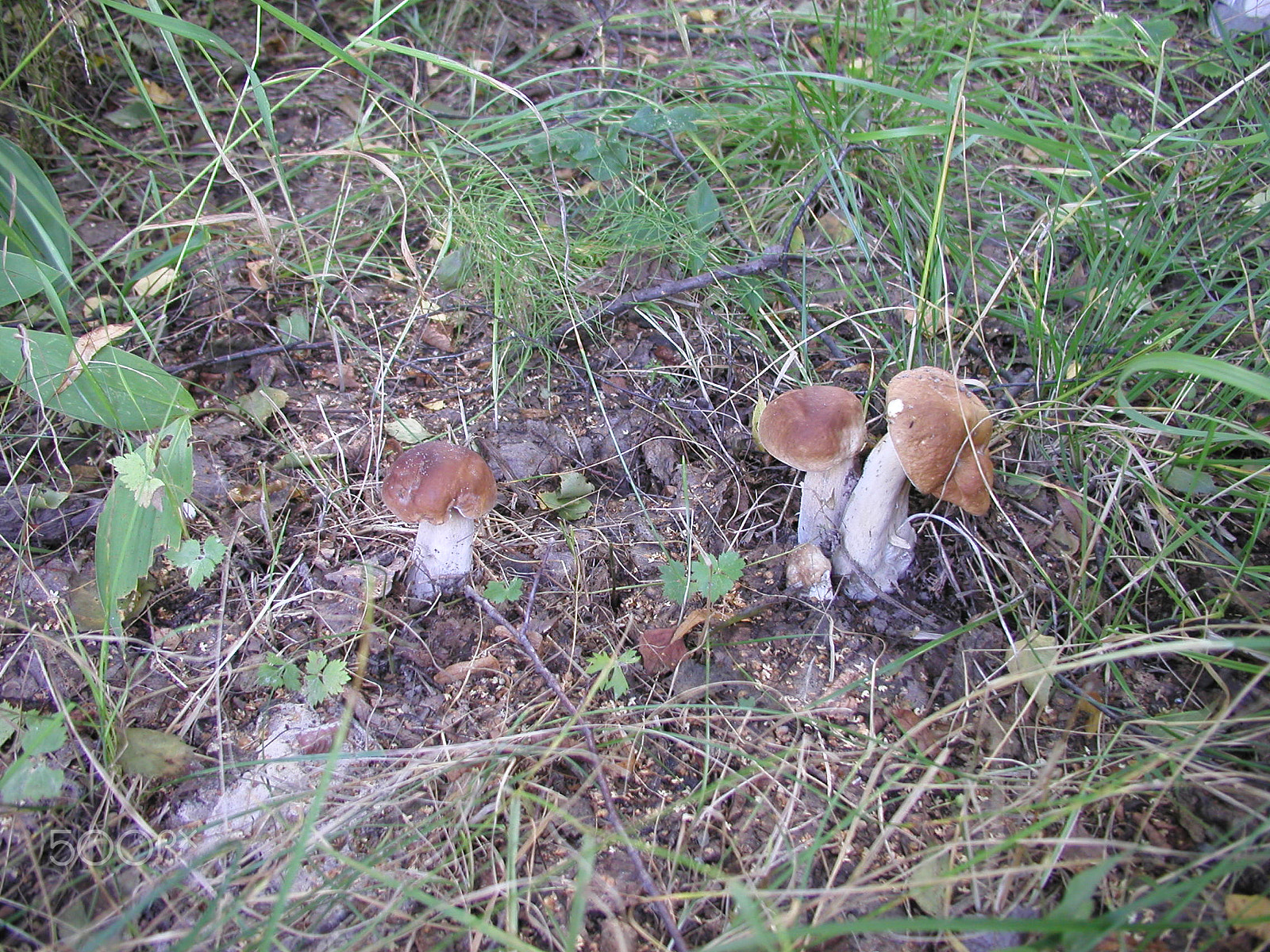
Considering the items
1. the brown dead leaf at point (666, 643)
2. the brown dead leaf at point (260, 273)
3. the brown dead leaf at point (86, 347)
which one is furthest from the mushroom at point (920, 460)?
the brown dead leaf at point (260, 273)

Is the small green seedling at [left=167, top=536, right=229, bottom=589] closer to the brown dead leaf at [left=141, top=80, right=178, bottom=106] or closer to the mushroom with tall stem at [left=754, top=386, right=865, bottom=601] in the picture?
the mushroom with tall stem at [left=754, top=386, right=865, bottom=601]

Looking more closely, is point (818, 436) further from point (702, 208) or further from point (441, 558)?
point (702, 208)

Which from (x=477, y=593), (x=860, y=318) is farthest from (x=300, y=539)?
(x=860, y=318)

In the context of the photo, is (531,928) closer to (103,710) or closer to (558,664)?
(558,664)

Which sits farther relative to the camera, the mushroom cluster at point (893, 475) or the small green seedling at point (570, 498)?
the small green seedling at point (570, 498)

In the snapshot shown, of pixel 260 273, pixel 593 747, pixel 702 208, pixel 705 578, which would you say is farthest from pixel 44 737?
pixel 702 208

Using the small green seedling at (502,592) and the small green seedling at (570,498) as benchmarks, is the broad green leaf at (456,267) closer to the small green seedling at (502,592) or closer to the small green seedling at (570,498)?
the small green seedling at (570,498)
